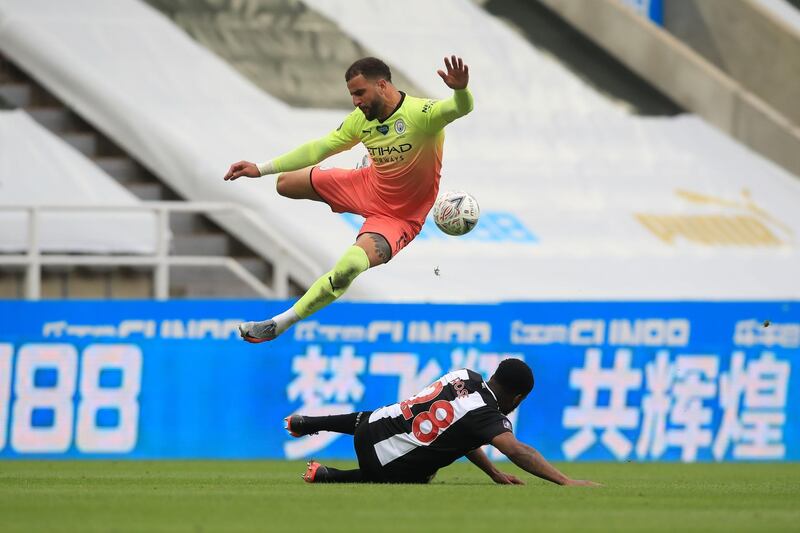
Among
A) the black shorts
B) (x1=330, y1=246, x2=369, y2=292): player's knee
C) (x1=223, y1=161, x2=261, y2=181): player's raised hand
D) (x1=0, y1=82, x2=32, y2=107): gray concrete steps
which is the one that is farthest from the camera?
(x1=0, y1=82, x2=32, y2=107): gray concrete steps

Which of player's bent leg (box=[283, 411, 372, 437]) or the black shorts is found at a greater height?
player's bent leg (box=[283, 411, 372, 437])

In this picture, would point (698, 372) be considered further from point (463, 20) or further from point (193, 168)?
point (463, 20)

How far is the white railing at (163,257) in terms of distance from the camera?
676 inches

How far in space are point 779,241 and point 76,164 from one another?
9547mm

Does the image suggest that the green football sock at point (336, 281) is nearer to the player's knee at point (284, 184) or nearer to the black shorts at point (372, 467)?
the black shorts at point (372, 467)

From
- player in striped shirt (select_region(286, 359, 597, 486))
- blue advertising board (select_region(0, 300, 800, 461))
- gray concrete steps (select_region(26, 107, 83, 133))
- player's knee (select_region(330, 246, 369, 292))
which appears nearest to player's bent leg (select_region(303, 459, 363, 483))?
player in striped shirt (select_region(286, 359, 597, 486))

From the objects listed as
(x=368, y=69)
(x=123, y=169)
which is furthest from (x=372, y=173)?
(x=123, y=169)

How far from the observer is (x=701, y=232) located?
21484 millimetres

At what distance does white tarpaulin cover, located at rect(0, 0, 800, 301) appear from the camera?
1962 centimetres

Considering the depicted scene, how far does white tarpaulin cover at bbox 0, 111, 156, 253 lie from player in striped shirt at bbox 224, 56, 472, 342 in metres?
6.95

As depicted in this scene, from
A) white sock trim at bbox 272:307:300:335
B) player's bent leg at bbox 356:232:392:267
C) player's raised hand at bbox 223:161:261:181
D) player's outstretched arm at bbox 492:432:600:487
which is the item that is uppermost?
player's raised hand at bbox 223:161:261:181

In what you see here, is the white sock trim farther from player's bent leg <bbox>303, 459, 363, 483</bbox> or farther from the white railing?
the white railing

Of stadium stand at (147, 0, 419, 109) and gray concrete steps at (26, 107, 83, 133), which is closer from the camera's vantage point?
gray concrete steps at (26, 107, 83, 133)

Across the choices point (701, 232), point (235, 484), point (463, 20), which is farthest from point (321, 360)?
point (463, 20)
